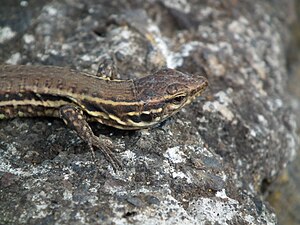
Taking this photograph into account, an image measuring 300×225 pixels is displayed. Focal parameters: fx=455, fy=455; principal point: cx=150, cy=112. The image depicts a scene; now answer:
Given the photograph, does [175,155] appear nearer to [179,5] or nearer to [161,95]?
[161,95]

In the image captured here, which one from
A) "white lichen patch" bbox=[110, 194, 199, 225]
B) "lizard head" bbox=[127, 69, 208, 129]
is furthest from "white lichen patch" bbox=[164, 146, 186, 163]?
"white lichen patch" bbox=[110, 194, 199, 225]

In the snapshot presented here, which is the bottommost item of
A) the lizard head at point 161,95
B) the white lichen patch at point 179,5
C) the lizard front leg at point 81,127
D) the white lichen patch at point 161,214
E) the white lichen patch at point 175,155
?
the lizard front leg at point 81,127

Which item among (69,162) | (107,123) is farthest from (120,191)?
(107,123)

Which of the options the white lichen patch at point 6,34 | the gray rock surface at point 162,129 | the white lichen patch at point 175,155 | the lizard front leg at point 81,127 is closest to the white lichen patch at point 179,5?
the gray rock surface at point 162,129

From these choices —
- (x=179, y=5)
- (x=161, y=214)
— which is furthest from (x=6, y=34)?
(x=161, y=214)

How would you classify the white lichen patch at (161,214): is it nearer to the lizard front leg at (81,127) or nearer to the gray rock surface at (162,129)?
the gray rock surface at (162,129)

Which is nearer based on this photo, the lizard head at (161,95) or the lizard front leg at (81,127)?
the lizard front leg at (81,127)
